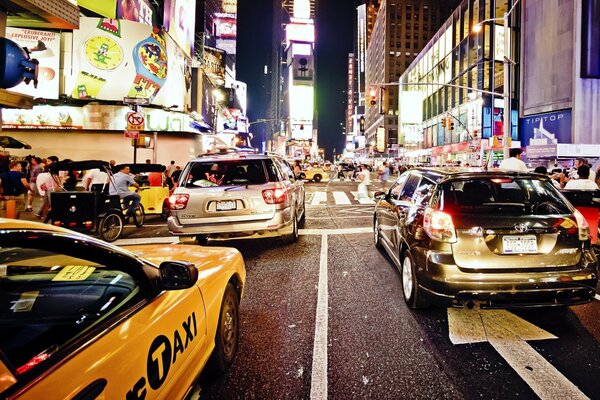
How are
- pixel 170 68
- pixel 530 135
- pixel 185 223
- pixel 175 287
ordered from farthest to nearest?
pixel 530 135 → pixel 170 68 → pixel 185 223 → pixel 175 287

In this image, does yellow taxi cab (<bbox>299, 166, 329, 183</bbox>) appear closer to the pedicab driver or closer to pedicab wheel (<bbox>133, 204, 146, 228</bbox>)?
pedicab wheel (<bbox>133, 204, 146, 228</bbox>)

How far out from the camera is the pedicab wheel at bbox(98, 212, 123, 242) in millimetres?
9141

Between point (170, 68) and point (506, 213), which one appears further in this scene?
point (170, 68)

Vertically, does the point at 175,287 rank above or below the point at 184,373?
above

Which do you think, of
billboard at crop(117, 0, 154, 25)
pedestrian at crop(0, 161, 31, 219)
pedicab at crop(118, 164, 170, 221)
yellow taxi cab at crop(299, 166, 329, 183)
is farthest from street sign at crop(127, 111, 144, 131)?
yellow taxi cab at crop(299, 166, 329, 183)

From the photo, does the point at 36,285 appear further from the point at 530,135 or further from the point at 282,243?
the point at 530,135

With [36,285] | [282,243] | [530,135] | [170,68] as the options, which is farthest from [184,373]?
[530,135]

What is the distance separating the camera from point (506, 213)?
13.5 ft

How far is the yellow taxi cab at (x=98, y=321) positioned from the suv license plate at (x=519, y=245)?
2.75 metres

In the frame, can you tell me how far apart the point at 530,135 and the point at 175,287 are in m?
49.0

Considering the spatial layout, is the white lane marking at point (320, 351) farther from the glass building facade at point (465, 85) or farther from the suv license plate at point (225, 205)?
the glass building facade at point (465, 85)

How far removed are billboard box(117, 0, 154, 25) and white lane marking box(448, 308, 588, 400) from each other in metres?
29.1

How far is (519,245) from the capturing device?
391cm

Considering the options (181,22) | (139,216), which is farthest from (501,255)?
(181,22)
